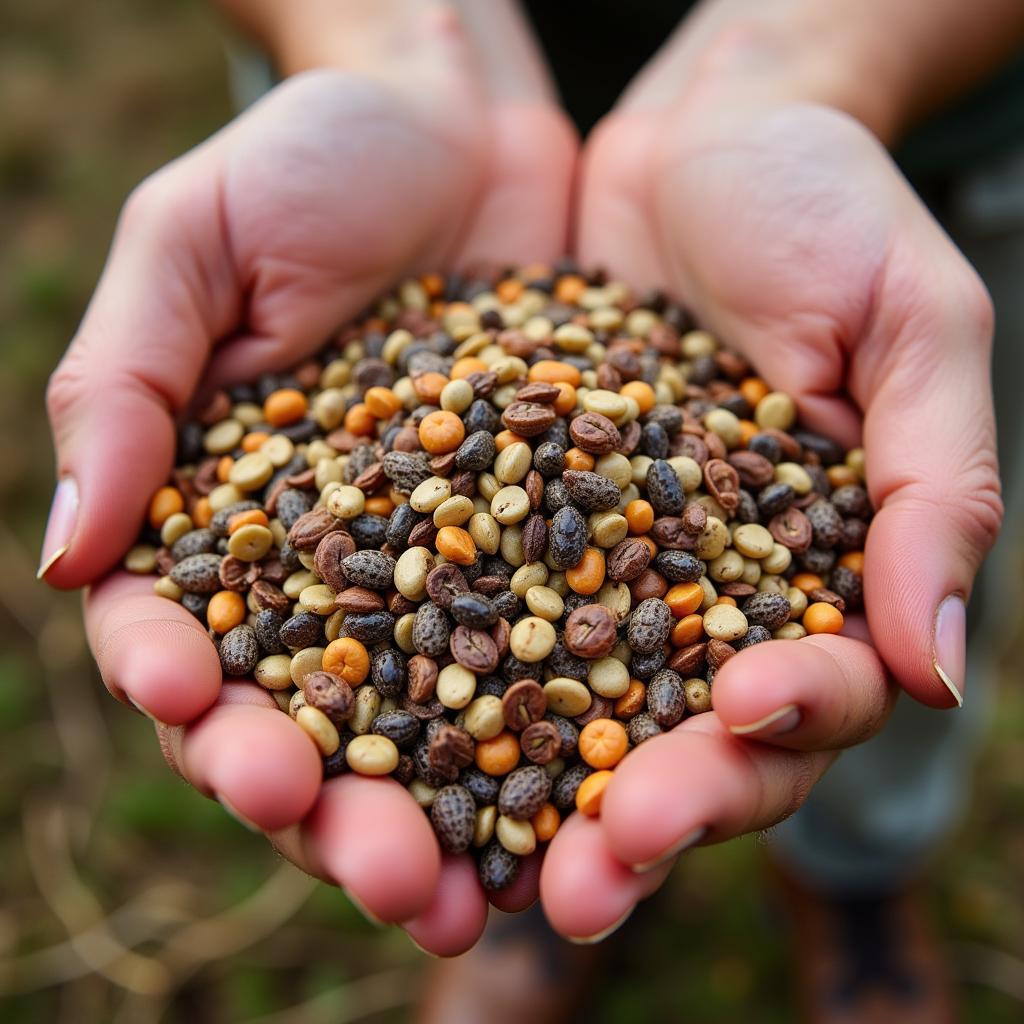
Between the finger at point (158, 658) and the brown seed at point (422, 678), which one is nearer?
the finger at point (158, 658)

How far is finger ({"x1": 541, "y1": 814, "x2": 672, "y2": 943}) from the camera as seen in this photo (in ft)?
4.19

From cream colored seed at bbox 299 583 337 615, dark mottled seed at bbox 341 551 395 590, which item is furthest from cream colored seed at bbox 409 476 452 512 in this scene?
cream colored seed at bbox 299 583 337 615

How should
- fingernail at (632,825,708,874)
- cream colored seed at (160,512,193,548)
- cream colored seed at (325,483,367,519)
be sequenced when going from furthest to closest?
cream colored seed at (160,512,193,548), cream colored seed at (325,483,367,519), fingernail at (632,825,708,874)

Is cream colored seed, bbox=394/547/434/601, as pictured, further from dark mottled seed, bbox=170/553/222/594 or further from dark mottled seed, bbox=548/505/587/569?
dark mottled seed, bbox=170/553/222/594

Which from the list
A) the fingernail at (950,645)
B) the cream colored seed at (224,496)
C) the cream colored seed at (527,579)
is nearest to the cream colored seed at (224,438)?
the cream colored seed at (224,496)

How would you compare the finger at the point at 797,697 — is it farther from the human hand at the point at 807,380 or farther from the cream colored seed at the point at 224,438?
the cream colored seed at the point at 224,438

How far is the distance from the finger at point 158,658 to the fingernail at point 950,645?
1086mm

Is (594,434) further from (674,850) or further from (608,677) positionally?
(674,850)

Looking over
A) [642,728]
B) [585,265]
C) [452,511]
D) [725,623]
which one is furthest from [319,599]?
[585,265]

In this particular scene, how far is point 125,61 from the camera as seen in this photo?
486cm

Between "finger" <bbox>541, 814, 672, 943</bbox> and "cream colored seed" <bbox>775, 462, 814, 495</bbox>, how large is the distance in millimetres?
810

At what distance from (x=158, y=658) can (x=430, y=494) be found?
1.70ft

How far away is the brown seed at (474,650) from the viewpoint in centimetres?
156

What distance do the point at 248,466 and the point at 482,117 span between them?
3.76 ft
